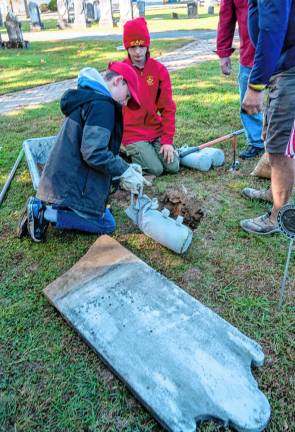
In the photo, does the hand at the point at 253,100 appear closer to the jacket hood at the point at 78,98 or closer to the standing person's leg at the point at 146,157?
the jacket hood at the point at 78,98

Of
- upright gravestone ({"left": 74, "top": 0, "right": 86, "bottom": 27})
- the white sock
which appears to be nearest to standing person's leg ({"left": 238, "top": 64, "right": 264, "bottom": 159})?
the white sock

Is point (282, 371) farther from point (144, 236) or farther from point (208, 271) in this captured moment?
point (144, 236)

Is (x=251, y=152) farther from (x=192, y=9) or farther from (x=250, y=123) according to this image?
(x=192, y=9)

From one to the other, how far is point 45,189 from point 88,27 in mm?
18958

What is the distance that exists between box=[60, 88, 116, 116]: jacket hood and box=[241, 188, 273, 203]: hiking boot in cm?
146

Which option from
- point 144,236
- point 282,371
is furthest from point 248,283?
point 144,236

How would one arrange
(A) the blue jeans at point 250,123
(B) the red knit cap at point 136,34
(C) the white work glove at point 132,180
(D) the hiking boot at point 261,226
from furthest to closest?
(A) the blue jeans at point 250,123 → (B) the red knit cap at point 136,34 → (D) the hiking boot at point 261,226 → (C) the white work glove at point 132,180

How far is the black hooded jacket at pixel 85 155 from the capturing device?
8.21 feet

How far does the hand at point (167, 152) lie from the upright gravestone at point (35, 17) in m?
17.9

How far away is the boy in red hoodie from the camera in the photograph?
371cm

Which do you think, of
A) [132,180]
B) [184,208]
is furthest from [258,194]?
[132,180]

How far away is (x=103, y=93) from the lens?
2533mm

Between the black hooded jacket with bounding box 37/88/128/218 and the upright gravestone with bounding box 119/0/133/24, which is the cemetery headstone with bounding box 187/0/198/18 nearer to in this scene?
the upright gravestone with bounding box 119/0/133/24

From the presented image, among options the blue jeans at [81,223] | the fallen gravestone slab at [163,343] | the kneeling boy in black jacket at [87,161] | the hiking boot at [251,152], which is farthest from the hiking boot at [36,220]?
the hiking boot at [251,152]
